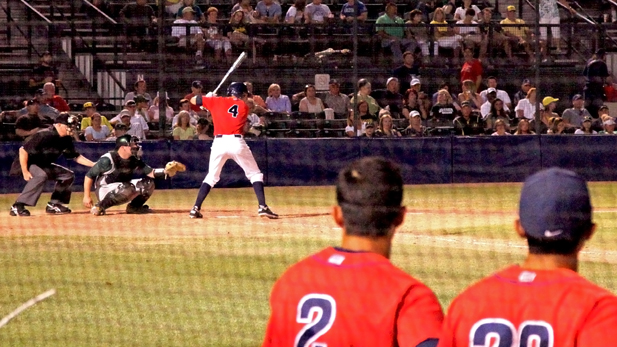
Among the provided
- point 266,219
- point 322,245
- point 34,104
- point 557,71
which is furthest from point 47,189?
point 557,71

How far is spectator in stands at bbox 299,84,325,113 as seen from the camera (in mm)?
20688

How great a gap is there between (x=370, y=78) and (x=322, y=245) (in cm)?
1021

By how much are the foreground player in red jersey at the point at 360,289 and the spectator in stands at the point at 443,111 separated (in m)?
18.3

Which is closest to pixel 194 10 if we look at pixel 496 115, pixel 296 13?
pixel 296 13

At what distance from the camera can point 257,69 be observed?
21.5 metres

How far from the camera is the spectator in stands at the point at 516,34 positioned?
21734 mm

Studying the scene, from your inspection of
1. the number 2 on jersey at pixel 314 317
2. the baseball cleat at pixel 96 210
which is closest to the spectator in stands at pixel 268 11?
the baseball cleat at pixel 96 210

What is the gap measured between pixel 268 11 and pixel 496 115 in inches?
205

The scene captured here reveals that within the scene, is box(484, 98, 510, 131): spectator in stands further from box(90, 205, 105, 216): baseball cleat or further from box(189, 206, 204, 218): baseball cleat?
box(90, 205, 105, 216): baseball cleat

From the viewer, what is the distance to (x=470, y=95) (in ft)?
70.1

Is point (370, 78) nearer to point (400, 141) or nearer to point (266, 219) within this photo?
point (400, 141)

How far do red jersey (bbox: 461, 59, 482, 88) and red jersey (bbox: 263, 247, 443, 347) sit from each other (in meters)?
19.1

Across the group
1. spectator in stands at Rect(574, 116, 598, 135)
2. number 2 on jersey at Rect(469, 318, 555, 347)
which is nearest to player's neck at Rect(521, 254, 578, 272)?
number 2 on jersey at Rect(469, 318, 555, 347)

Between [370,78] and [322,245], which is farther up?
[370,78]
